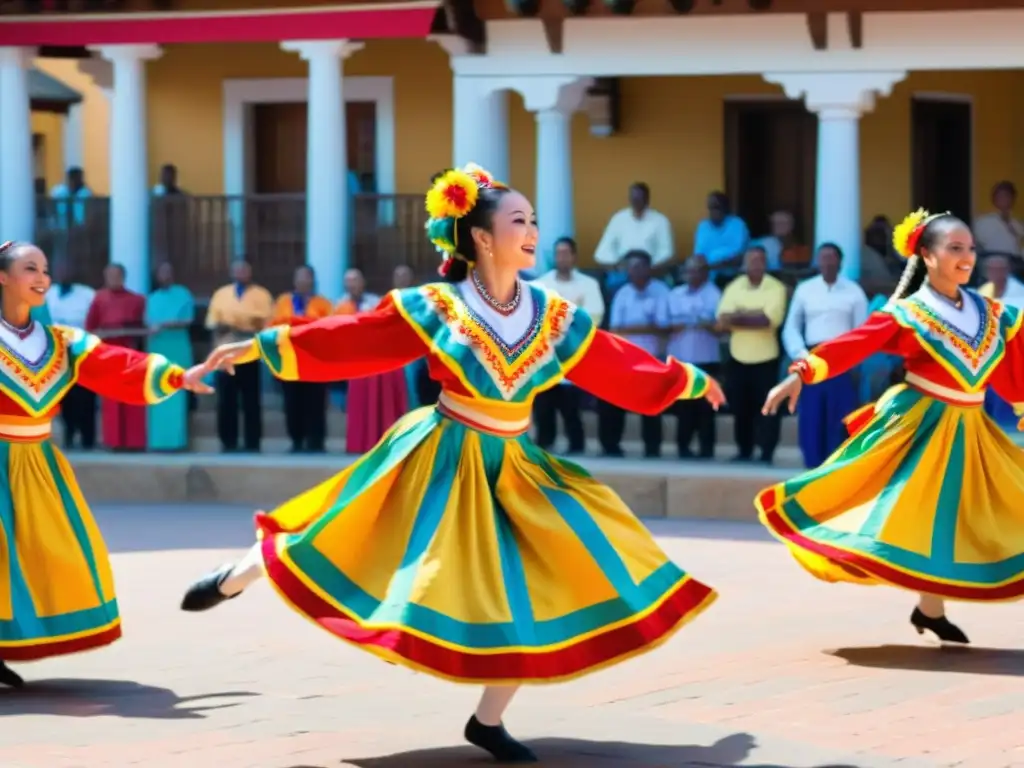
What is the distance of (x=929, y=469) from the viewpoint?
9.08 meters

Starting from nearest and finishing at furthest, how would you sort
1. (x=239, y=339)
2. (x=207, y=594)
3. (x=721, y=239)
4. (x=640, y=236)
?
(x=207, y=594)
(x=239, y=339)
(x=721, y=239)
(x=640, y=236)

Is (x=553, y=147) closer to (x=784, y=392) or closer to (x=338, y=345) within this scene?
(x=784, y=392)

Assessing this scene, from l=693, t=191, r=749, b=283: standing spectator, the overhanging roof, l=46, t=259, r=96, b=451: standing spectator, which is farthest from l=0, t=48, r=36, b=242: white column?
l=693, t=191, r=749, b=283: standing spectator

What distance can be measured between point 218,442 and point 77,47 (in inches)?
202

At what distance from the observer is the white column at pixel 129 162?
63.6 ft

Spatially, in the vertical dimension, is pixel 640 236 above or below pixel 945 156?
below

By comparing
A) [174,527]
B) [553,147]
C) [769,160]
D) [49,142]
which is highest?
[49,142]

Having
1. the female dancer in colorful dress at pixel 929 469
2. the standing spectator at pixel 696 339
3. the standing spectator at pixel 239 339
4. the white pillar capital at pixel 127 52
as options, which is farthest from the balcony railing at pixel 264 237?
the female dancer in colorful dress at pixel 929 469

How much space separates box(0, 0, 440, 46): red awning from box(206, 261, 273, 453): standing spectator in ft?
8.39

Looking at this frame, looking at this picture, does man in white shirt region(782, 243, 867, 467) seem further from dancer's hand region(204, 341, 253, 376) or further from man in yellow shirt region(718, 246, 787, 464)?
dancer's hand region(204, 341, 253, 376)

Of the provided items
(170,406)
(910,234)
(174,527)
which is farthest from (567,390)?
(910,234)

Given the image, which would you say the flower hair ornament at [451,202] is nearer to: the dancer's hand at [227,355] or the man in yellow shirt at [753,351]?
the dancer's hand at [227,355]

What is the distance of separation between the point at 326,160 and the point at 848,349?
10.6 metres

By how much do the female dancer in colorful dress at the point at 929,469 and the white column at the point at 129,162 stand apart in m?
11.0
